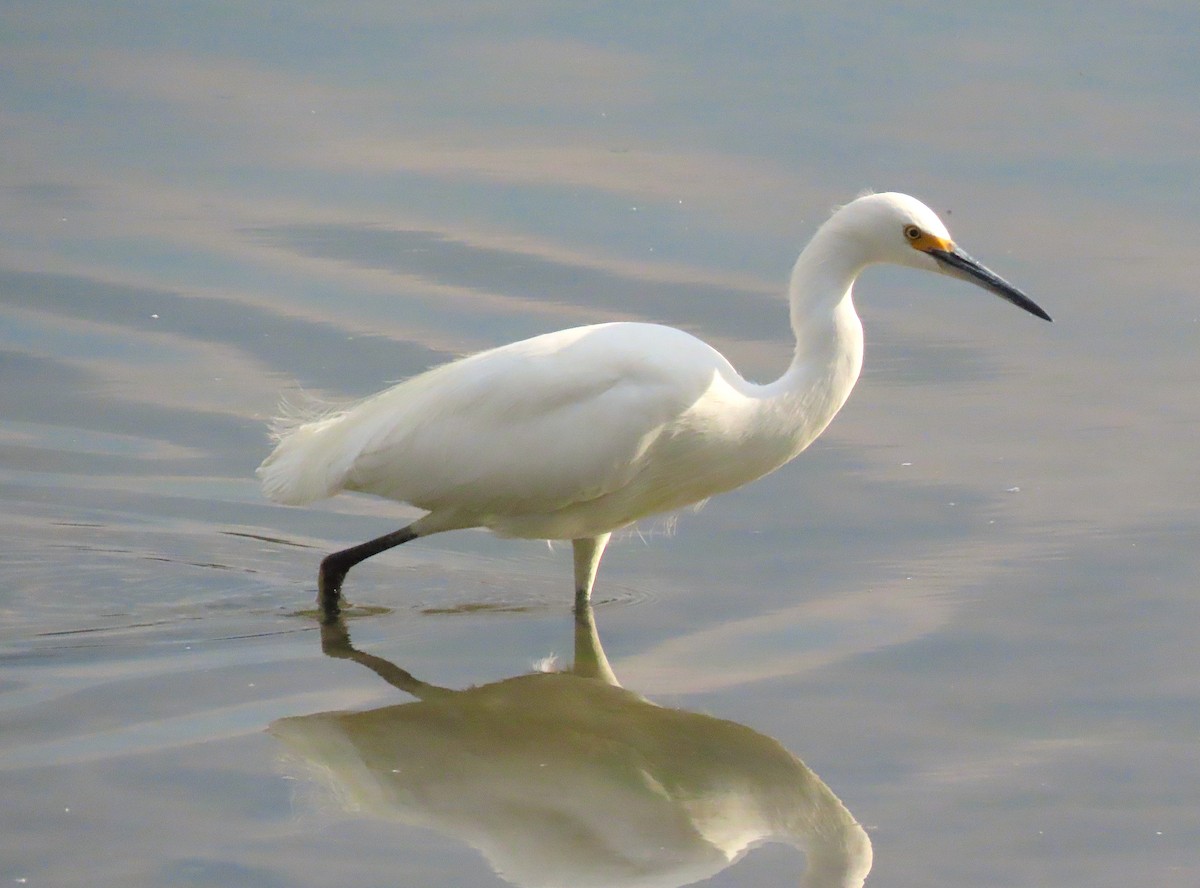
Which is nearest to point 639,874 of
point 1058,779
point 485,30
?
point 1058,779

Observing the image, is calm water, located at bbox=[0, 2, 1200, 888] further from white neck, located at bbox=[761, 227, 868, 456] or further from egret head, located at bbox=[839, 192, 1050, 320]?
egret head, located at bbox=[839, 192, 1050, 320]

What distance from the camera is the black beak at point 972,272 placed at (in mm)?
5652

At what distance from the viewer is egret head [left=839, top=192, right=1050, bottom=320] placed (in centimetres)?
557

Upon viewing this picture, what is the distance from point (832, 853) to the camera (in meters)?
4.55

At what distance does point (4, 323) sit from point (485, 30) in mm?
4690

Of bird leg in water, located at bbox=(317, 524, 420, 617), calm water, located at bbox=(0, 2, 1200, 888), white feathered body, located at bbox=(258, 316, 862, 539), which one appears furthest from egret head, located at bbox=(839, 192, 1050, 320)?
Answer: bird leg in water, located at bbox=(317, 524, 420, 617)

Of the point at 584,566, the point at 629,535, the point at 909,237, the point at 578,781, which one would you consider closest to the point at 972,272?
the point at 909,237

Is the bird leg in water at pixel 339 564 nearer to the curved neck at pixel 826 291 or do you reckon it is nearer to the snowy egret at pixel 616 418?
the snowy egret at pixel 616 418

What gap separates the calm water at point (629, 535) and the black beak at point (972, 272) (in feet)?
3.20

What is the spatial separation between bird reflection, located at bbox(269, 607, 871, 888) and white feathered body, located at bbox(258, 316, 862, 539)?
54 cm

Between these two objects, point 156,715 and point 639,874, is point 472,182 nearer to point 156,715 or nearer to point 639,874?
point 156,715

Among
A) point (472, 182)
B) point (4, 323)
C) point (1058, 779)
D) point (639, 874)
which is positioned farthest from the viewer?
point (472, 182)

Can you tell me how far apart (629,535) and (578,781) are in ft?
6.52

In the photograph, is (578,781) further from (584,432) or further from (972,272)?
(972,272)
